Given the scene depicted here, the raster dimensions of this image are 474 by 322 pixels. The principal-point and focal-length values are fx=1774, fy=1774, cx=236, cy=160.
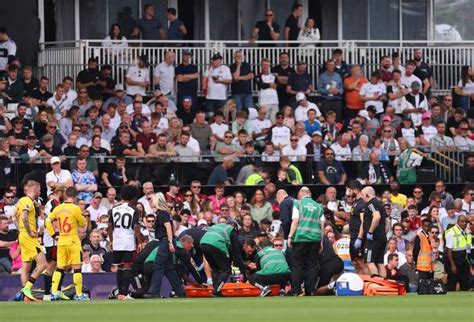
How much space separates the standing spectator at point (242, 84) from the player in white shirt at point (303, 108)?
1132mm

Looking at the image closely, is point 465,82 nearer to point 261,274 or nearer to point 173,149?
point 173,149

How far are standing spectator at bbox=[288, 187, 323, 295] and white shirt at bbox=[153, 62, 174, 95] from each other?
11.0 metres

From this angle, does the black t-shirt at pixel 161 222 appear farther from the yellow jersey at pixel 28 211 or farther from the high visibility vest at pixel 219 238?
the yellow jersey at pixel 28 211

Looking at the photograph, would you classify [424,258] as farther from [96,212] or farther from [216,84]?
[216,84]

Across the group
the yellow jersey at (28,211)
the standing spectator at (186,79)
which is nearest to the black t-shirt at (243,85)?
the standing spectator at (186,79)

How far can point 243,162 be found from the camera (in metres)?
36.5

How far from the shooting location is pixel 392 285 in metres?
28.2

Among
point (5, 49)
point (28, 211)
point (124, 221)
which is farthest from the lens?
point (5, 49)

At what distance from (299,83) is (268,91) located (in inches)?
32.7

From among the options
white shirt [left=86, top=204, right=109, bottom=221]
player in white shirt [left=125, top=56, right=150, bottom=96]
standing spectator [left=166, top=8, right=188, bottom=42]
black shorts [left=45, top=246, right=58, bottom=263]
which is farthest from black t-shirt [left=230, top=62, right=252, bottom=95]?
black shorts [left=45, top=246, right=58, bottom=263]

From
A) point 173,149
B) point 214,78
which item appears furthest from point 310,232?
point 214,78

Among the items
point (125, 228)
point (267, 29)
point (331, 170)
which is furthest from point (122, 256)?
point (267, 29)

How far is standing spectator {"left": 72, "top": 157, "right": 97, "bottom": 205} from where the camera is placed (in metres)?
33.7

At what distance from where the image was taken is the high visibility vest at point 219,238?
29.0 meters
